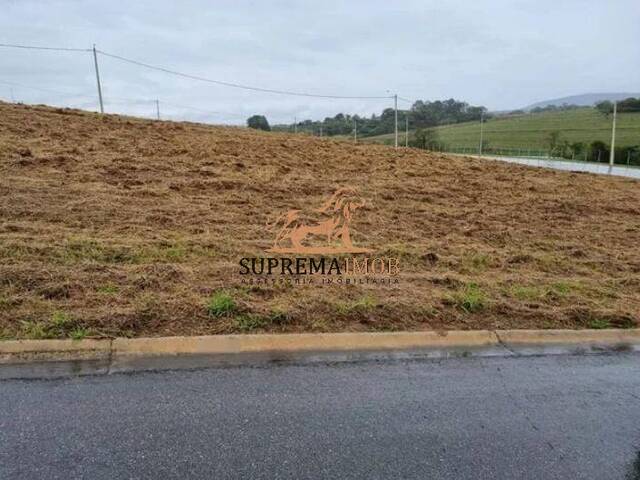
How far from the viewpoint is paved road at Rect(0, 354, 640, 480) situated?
166 centimetres

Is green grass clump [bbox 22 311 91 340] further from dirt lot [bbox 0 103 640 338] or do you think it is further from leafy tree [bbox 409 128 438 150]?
leafy tree [bbox 409 128 438 150]

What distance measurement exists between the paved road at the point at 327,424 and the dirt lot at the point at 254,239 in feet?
1.62

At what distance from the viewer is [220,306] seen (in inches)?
110

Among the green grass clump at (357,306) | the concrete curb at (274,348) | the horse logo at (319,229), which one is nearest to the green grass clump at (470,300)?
the concrete curb at (274,348)

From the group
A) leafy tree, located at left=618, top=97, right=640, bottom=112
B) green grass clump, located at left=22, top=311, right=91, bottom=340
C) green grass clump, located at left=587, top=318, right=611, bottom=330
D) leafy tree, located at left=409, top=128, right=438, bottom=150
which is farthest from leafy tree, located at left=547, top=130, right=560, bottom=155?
green grass clump, located at left=22, top=311, right=91, bottom=340

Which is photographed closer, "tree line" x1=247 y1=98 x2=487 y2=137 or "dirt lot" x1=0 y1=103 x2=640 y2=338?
"dirt lot" x1=0 y1=103 x2=640 y2=338

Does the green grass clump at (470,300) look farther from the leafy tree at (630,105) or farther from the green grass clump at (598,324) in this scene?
the leafy tree at (630,105)

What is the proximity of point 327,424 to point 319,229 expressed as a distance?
→ 2848 millimetres

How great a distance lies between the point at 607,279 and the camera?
3.77 metres

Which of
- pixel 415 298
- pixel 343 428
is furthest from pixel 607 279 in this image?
pixel 343 428

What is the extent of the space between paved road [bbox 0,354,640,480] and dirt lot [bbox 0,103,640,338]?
50cm

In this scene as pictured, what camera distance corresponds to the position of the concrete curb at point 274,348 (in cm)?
227

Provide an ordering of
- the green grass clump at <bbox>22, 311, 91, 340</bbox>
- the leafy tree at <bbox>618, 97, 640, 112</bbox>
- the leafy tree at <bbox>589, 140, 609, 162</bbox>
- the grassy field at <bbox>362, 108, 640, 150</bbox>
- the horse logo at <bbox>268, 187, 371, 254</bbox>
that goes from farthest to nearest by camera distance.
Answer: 1. the leafy tree at <bbox>618, 97, 640, 112</bbox>
2. the grassy field at <bbox>362, 108, 640, 150</bbox>
3. the leafy tree at <bbox>589, 140, 609, 162</bbox>
4. the horse logo at <bbox>268, 187, 371, 254</bbox>
5. the green grass clump at <bbox>22, 311, 91, 340</bbox>

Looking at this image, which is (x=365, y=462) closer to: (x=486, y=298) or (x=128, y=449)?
(x=128, y=449)
